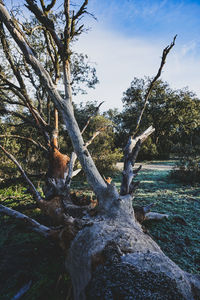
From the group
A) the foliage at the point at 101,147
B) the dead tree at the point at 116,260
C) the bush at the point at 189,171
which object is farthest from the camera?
the foliage at the point at 101,147

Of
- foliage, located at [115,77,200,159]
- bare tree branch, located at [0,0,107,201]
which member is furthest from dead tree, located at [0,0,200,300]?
foliage, located at [115,77,200,159]

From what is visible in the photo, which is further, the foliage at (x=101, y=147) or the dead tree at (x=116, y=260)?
the foliage at (x=101, y=147)

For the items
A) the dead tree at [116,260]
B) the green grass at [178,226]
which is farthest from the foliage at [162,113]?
the dead tree at [116,260]

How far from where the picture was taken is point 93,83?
277 inches

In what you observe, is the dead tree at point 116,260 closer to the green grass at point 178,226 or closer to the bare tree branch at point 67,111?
the bare tree branch at point 67,111

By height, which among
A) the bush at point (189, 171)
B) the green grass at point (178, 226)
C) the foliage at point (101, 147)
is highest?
the foliage at point (101, 147)

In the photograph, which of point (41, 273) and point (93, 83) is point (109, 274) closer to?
point (41, 273)

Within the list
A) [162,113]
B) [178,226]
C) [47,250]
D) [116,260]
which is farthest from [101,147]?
[162,113]

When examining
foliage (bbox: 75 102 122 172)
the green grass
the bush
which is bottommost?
the green grass

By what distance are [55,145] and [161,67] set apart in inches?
124

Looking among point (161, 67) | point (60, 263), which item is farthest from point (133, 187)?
point (161, 67)

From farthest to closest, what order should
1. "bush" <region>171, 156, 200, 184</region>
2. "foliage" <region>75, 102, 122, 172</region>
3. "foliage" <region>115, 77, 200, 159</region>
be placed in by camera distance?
1. "foliage" <region>115, 77, 200, 159</region>
2. "foliage" <region>75, 102, 122, 172</region>
3. "bush" <region>171, 156, 200, 184</region>

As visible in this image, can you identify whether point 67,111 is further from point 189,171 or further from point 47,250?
point 189,171

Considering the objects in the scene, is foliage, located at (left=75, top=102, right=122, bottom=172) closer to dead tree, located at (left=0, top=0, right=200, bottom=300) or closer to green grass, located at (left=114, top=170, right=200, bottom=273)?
green grass, located at (left=114, top=170, right=200, bottom=273)
